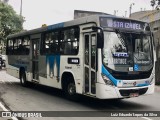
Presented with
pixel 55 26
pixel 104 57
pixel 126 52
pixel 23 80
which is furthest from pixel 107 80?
pixel 23 80

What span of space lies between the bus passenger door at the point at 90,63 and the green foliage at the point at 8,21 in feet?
137

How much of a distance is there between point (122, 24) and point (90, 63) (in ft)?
5.55

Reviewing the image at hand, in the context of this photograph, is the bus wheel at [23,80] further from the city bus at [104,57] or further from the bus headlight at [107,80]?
the bus headlight at [107,80]

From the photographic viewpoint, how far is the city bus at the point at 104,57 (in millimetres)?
10734

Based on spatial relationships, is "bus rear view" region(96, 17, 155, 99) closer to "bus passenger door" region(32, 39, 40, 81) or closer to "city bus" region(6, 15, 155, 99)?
"city bus" region(6, 15, 155, 99)

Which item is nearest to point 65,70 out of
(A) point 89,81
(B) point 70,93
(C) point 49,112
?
(B) point 70,93

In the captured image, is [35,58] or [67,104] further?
[35,58]

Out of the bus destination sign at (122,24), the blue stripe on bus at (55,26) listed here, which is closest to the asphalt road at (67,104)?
the bus destination sign at (122,24)

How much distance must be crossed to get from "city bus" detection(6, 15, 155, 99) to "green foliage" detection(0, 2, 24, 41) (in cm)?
3928

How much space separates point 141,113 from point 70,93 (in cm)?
331

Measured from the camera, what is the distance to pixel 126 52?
36.3 feet

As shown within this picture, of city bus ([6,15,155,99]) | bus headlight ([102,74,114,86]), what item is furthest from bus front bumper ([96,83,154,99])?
bus headlight ([102,74,114,86])

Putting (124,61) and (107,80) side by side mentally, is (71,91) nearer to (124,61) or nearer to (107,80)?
(107,80)

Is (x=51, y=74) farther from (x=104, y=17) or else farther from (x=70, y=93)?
(x=104, y=17)
